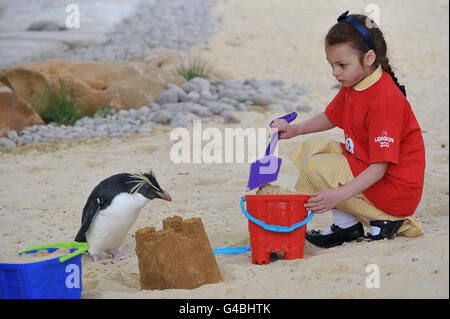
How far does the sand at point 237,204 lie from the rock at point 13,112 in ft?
1.43

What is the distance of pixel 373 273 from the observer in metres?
2.14

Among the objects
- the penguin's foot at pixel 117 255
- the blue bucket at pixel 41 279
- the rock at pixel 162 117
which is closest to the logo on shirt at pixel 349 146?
the penguin's foot at pixel 117 255

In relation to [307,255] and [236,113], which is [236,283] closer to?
[307,255]

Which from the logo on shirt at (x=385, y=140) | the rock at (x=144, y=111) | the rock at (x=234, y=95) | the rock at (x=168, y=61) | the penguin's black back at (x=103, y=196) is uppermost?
the rock at (x=168, y=61)

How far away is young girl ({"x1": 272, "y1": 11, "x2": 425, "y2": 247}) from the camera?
2562 mm

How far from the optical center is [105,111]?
589 cm

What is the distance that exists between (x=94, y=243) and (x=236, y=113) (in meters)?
3.32

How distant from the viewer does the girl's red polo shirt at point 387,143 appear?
2.55 meters

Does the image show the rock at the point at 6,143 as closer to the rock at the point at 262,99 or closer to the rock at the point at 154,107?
the rock at the point at 154,107

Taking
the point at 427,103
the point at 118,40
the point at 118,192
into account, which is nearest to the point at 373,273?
the point at 118,192

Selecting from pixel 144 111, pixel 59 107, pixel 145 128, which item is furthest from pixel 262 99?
pixel 59 107

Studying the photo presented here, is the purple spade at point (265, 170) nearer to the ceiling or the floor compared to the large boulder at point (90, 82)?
nearer to the floor

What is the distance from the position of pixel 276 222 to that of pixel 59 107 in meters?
3.78

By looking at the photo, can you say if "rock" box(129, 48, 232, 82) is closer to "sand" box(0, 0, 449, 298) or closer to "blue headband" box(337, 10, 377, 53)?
"sand" box(0, 0, 449, 298)
